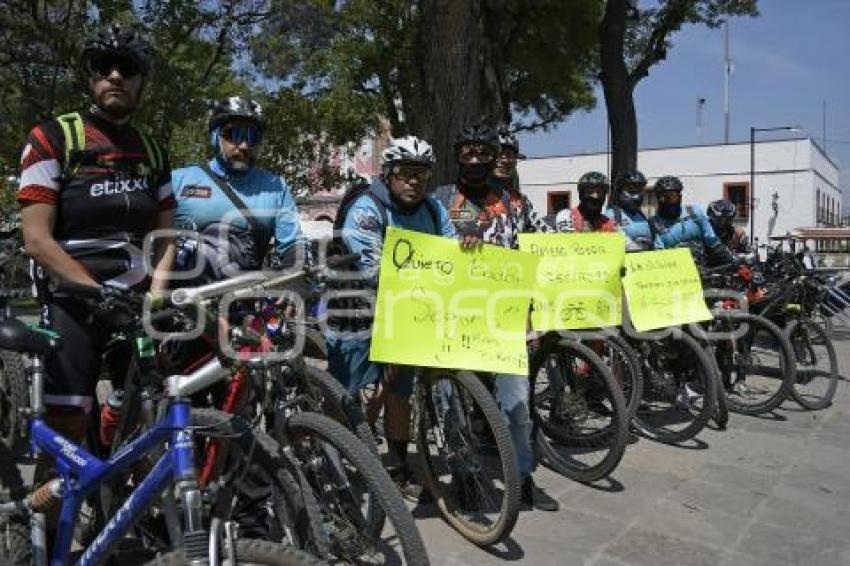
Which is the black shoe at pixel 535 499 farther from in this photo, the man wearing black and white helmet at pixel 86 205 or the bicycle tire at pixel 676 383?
the man wearing black and white helmet at pixel 86 205

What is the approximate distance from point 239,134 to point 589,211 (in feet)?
9.74

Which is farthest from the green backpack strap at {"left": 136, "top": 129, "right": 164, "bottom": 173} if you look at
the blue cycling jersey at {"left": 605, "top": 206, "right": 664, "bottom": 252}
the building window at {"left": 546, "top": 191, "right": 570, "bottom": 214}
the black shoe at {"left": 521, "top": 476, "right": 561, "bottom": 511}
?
the building window at {"left": 546, "top": 191, "right": 570, "bottom": 214}

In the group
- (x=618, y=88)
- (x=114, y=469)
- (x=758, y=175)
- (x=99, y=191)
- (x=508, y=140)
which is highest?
(x=758, y=175)

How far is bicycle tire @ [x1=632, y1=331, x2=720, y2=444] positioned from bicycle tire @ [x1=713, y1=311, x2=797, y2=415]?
0.92 meters

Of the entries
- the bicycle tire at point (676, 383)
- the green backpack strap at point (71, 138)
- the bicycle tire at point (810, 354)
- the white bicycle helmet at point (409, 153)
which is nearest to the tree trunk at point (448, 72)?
the bicycle tire at point (676, 383)

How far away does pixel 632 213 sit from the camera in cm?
668

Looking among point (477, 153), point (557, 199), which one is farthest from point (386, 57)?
point (557, 199)

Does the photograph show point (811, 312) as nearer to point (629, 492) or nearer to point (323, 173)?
point (629, 492)

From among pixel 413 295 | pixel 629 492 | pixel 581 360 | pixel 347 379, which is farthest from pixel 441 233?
pixel 629 492

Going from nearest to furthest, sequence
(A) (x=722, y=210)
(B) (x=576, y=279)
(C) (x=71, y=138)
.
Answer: (C) (x=71, y=138) < (B) (x=576, y=279) < (A) (x=722, y=210)

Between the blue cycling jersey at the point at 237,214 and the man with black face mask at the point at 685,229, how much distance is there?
14.0 ft

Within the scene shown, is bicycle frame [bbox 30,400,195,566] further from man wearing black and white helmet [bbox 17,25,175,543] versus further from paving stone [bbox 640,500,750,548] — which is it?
paving stone [bbox 640,500,750,548]

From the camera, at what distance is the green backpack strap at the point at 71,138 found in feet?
9.80

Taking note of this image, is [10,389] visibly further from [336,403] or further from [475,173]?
[475,173]
